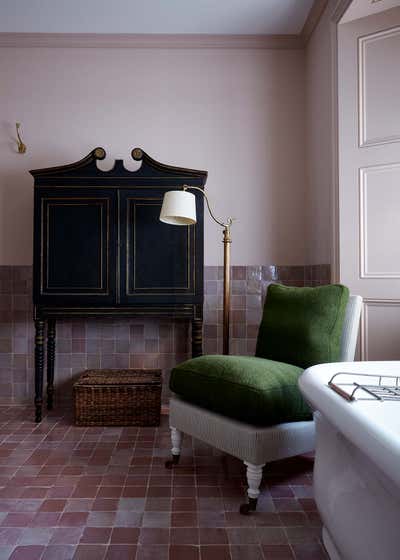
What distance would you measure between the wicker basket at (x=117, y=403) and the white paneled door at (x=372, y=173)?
4.41 ft

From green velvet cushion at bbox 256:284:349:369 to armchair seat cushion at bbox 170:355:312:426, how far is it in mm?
143

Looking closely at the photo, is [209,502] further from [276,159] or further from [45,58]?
[45,58]

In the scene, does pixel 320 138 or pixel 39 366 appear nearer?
pixel 39 366

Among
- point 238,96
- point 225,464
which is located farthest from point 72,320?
point 238,96

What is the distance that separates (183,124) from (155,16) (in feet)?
2.41

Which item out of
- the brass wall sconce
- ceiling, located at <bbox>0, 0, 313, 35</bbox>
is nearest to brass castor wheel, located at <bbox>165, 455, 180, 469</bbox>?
the brass wall sconce

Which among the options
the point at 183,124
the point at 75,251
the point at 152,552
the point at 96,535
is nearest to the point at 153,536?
the point at 152,552

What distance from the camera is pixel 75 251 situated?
2.68 m

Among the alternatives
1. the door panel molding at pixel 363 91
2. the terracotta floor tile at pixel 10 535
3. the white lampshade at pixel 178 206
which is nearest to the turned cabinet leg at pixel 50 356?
the white lampshade at pixel 178 206

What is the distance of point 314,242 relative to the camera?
2998 millimetres

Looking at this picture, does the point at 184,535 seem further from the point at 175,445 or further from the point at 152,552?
the point at 175,445

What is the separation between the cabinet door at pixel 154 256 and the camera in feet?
8.74

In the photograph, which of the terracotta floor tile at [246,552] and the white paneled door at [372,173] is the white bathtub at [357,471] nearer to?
the terracotta floor tile at [246,552]

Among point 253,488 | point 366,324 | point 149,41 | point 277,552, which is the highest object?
point 149,41
